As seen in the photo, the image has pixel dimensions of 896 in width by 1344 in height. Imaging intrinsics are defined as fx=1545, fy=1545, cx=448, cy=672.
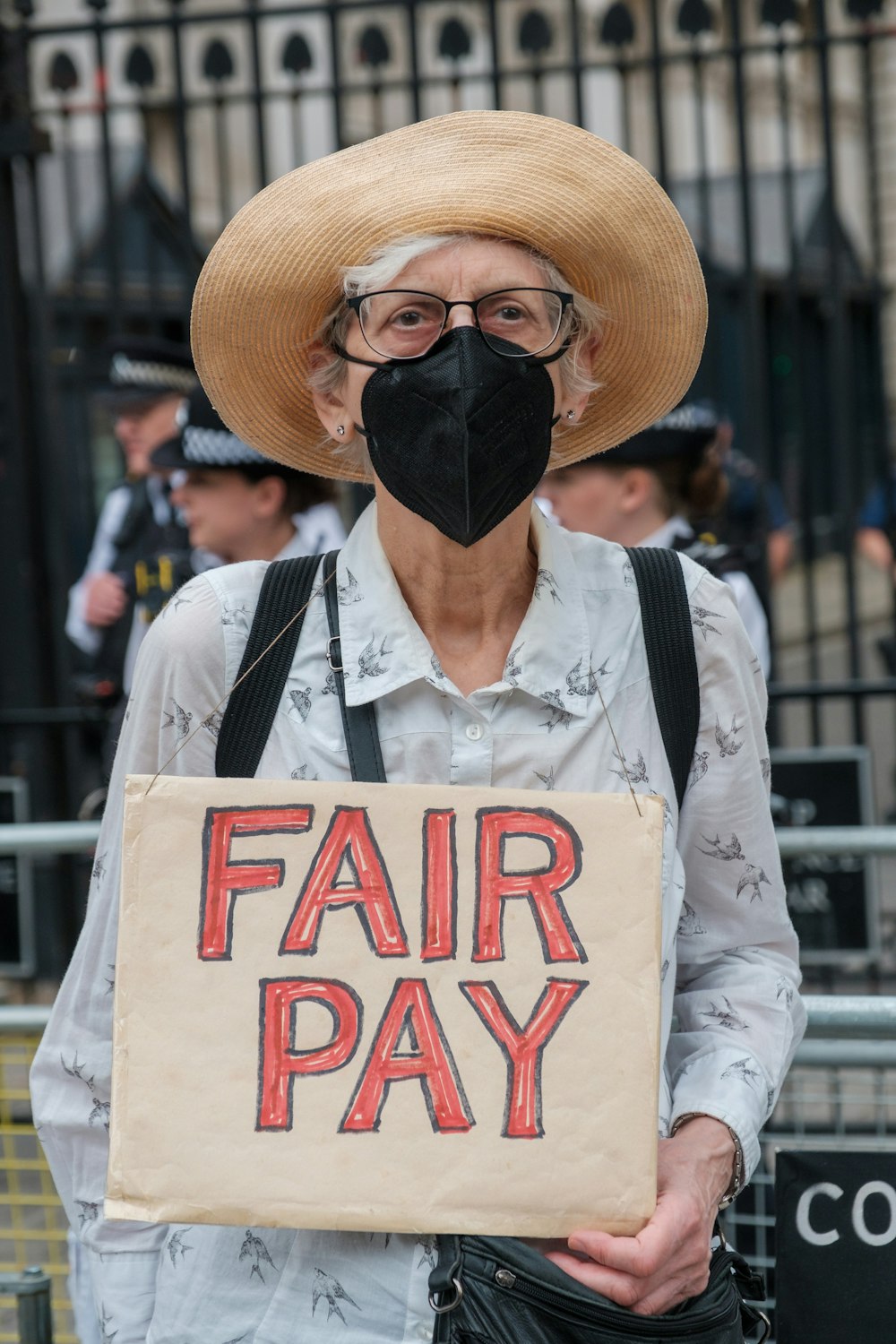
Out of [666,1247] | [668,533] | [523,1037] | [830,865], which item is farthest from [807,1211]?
[830,865]

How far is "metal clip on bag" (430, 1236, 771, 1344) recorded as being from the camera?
57.3 inches

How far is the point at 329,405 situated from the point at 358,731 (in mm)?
442

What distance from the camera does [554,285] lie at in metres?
1.78

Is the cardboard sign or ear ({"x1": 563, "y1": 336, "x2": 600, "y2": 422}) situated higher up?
ear ({"x1": 563, "y1": 336, "x2": 600, "y2": 422})

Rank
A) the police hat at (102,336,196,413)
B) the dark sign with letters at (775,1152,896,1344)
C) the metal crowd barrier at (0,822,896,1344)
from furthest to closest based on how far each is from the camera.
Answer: the police hat at (102,336,196,413)
the metal crowd barrier at (0,822,896,1344)
the dark sign with letters at (775,1152,896,1344)

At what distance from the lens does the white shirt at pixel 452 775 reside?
1.61 metres

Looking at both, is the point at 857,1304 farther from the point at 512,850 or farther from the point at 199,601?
the point at 199,601

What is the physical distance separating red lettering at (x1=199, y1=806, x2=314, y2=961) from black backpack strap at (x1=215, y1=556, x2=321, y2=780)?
3.9 inches

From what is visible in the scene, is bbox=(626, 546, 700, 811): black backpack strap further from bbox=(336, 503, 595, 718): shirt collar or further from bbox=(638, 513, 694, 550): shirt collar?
bbox=(638, 513, 694, 550): shirt collar

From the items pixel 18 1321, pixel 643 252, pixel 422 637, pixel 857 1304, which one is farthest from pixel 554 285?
pixel 18 1321

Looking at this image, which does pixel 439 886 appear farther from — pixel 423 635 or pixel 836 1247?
pixel 836 1247

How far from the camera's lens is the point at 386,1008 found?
4.84 ft

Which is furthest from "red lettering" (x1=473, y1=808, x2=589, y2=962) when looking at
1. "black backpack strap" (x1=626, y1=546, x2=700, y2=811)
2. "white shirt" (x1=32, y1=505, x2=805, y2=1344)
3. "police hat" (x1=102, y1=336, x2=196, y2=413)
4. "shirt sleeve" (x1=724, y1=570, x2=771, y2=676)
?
"police hat" (x1=102, y1=336, x2=196, y2=413)

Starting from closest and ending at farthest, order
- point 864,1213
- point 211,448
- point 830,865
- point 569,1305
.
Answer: point 569,1305, point 864,1213, point 211,448, point 830,865
